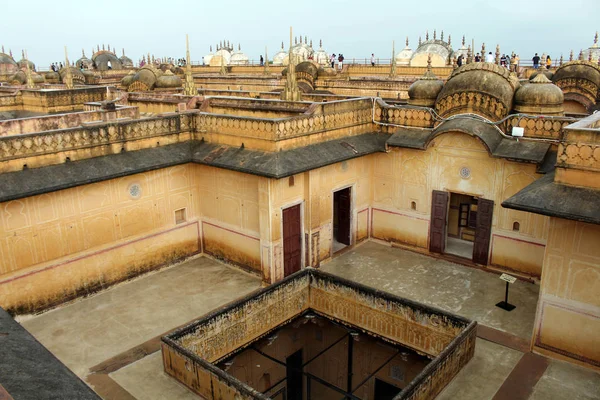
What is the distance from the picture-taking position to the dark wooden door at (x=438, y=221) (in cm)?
1430

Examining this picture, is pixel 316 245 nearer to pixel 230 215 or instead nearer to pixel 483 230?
pixel 230 215

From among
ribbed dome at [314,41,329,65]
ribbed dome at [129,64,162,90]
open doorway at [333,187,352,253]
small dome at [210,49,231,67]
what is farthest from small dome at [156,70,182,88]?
small dome at [210,49,231,67]

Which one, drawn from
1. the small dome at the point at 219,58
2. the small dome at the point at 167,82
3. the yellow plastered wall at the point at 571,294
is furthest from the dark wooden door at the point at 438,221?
the small dome at the point at 219,58

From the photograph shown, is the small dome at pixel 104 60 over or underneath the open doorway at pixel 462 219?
over

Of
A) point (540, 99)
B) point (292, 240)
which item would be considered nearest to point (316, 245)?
point (292, 240)

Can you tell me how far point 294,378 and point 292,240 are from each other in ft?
12.7

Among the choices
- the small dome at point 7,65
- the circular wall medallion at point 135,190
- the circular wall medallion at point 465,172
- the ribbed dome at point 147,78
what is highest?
the small dome at point 7,65

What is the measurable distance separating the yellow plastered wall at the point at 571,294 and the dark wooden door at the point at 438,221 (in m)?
4.81

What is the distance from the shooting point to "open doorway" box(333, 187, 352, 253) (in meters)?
15.2

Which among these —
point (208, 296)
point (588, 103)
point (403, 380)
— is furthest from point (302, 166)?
point (588, 103)

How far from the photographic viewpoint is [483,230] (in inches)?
537

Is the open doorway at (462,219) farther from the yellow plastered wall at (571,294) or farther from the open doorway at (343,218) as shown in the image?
the yellow plastered wall at (571,294)

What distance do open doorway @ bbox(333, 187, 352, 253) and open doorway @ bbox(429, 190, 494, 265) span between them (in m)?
2.47

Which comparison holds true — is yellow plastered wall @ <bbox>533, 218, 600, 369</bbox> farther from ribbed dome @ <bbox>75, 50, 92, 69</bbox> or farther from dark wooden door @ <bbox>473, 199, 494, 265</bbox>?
ribbed dome @ <bbox>75, 50, 92, 69</bbox>
